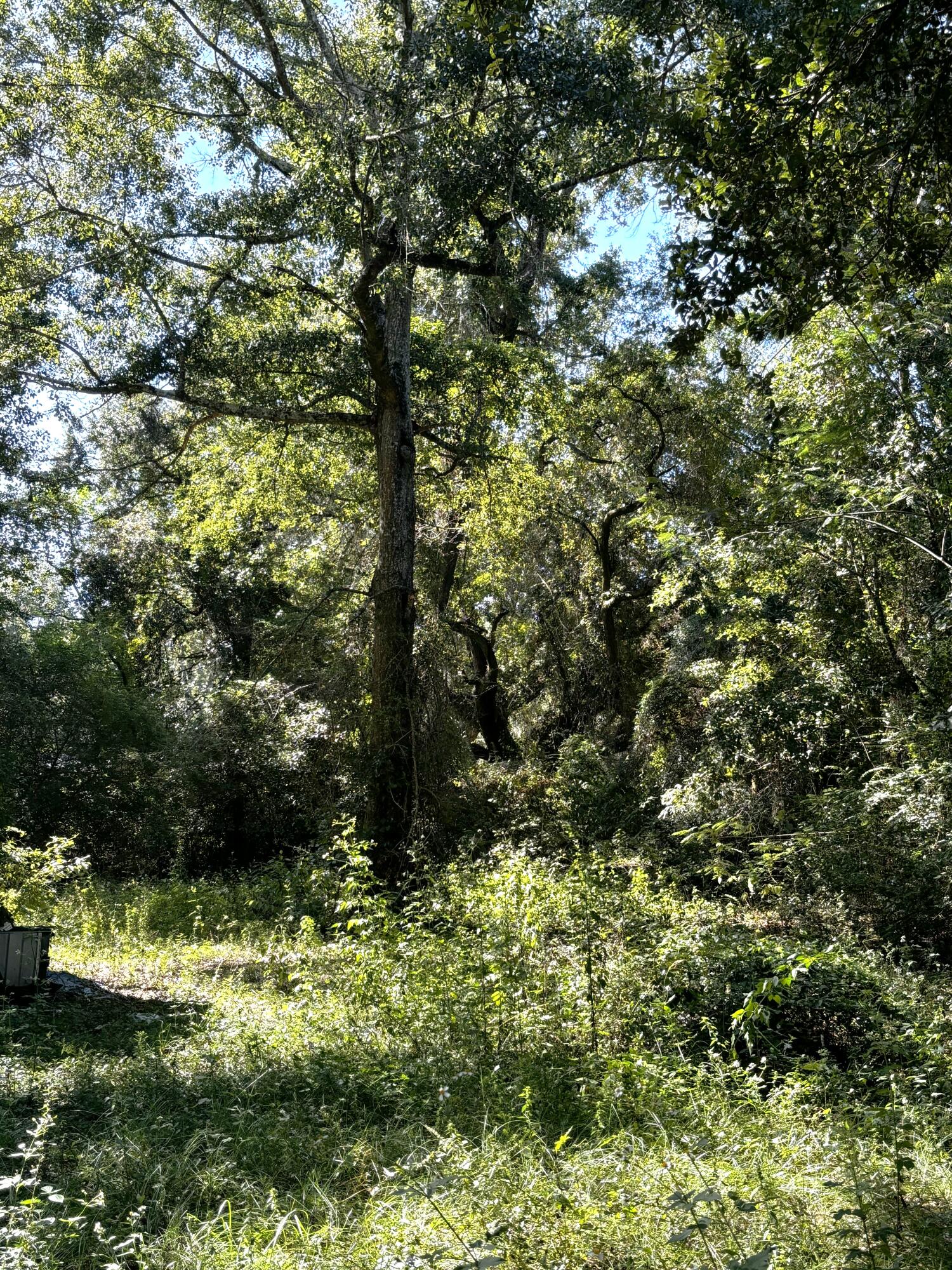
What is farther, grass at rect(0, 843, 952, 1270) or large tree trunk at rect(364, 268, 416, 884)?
large tree trunk at rect(364, 268, 416, 884)

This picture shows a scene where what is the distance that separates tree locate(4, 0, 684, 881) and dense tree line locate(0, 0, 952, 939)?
52 mm

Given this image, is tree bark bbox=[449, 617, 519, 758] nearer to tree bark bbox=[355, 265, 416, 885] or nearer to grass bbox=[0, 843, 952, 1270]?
tree bark bbox=[355, 265, 416, 885]

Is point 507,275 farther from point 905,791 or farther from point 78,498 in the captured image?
point 78,498

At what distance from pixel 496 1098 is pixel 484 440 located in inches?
372

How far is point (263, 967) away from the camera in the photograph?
761 cm

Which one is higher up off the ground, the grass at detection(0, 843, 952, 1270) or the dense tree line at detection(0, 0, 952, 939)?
the dense tree line at detection(0, 0, 952, 939)

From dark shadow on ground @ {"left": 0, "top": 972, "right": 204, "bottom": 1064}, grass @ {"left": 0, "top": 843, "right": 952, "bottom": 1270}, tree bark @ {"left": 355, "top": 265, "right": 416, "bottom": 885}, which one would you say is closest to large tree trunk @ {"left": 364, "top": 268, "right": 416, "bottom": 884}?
tree bark @ {"left": 355, "top": 265, "right": 416, "bottom": 885}

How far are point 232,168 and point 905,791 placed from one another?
9.40 meters

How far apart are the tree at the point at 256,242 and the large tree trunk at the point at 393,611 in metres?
0.02

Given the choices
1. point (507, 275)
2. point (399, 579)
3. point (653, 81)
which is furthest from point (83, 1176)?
point (507, 275)

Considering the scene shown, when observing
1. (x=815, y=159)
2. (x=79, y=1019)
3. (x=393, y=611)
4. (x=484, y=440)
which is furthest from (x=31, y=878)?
(x=815, y=159)

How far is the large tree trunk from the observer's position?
11.2m

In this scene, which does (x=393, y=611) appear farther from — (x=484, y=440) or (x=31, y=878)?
(x=31, y=878)

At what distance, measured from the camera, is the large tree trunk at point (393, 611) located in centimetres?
1124
